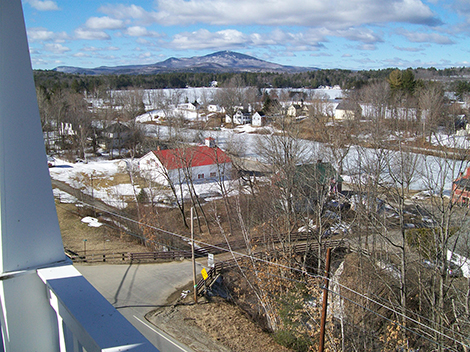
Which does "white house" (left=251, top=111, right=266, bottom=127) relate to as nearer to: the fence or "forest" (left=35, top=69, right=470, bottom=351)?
"forest" (left=35, top=69, right=470, bottom=351)

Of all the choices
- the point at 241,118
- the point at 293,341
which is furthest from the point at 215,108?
the point at 293,341

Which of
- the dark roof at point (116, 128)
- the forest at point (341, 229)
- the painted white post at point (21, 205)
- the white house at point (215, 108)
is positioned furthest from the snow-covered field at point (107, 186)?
the white house at point (215, 108)

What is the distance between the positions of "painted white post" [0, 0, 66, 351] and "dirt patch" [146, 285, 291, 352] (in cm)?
980

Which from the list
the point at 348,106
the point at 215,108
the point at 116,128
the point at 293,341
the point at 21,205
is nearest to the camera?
the point at 21,205

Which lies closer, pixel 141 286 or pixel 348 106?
pixel 141 286

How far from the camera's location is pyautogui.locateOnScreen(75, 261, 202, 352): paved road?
11082 millimetres

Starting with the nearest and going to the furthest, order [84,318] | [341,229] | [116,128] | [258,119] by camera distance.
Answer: [84,318] → [341,229] → [116,128] → [258,119]

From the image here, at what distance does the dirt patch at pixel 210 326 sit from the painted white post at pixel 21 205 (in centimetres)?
980

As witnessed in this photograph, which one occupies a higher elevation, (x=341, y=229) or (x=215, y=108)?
(x=215, y=108)

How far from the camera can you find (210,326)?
1174 cm

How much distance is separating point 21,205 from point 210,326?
11.2 m

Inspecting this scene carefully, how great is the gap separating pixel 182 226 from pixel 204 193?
663cm

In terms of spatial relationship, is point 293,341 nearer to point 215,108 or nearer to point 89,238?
point 89,238

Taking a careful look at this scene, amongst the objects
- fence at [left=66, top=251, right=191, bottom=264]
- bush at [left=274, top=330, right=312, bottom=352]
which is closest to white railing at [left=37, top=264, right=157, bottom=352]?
bush at [left=274, top=330, right=312, bottom=352]
